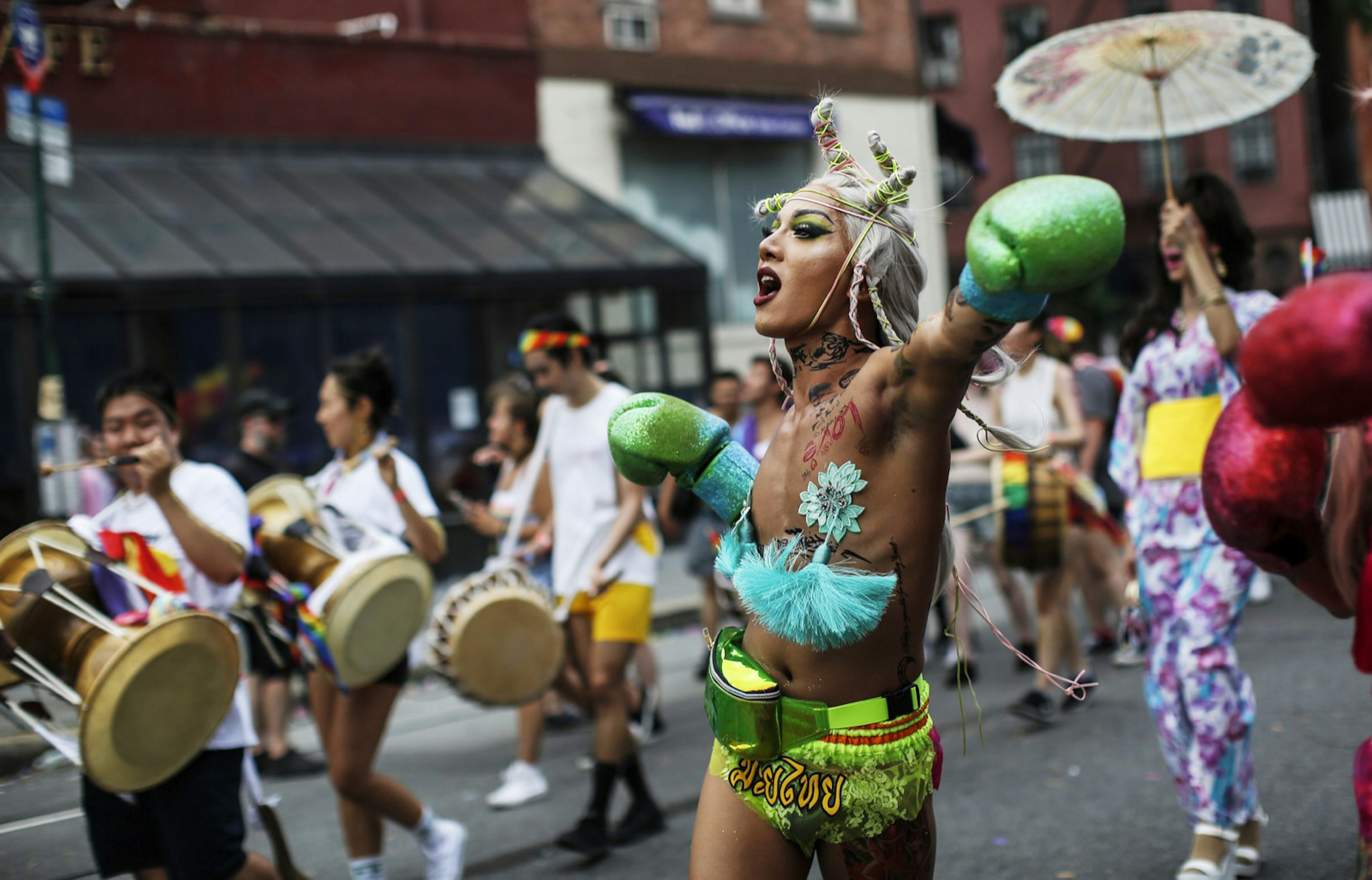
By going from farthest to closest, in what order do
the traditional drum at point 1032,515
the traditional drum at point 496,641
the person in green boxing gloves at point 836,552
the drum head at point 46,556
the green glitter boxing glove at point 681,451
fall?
the traditional drum at point 1032,515 < the traditional drum at point 496,641 < the drum head at point 46,556 < the green glitter boxing glove at point 681,451 < the person in green boxing gloves at point 836,552

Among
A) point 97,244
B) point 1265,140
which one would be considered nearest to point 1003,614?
point 97,244

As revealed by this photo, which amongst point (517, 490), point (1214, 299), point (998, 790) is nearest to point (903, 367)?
point (1214, 299)

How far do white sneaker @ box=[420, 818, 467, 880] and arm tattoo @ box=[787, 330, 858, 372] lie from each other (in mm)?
2797

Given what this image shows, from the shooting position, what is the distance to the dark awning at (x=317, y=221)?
12680mm

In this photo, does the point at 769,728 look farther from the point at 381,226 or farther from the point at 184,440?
the point at 381,226

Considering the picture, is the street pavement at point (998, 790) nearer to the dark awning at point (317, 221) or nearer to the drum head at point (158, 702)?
the drum head at point (158, 702)

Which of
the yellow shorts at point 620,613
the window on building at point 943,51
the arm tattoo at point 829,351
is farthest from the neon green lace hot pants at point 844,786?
A: the window on building at point 943,51

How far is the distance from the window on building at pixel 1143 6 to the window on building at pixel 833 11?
61.1ft

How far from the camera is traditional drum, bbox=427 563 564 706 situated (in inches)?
218

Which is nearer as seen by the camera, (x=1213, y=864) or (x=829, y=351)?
(x=829, y=351)

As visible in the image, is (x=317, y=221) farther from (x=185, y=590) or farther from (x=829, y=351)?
(x=829, y=351)

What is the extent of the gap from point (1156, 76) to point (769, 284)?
2429 mm

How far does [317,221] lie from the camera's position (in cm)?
1427

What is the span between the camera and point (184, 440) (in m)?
12.7
